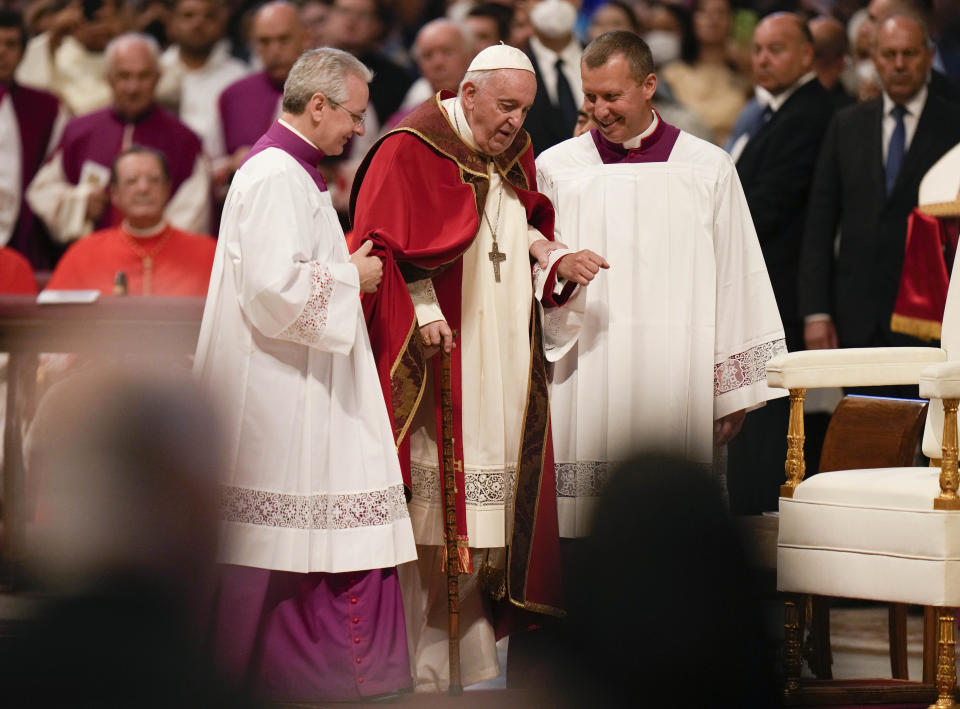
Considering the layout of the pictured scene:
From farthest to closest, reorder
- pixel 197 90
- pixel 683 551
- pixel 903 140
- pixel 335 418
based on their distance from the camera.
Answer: pixel 197 90
pixel 903 140
pixel 335 418
pixel 683 551

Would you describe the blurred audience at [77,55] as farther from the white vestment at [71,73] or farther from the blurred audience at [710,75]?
the blurred audience at [710,75]

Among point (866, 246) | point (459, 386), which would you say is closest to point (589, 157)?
point (459, 386)

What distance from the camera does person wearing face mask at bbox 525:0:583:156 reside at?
261 inches

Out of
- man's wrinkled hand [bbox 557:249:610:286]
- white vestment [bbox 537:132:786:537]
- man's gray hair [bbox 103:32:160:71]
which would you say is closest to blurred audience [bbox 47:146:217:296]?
man's gray hair [bbox 103:32:160:71]

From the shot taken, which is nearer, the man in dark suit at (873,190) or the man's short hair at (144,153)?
the man in dark suit at (873,190)

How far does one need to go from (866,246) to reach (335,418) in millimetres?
3074

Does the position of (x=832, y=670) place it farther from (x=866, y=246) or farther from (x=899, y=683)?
(x=866, y=246)

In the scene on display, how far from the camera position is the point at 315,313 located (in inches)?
158

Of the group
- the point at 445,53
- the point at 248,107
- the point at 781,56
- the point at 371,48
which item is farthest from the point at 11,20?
the point at 781,56

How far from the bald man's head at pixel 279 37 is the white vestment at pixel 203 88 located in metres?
0.41

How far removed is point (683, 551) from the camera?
184cm

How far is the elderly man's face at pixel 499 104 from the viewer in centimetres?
431

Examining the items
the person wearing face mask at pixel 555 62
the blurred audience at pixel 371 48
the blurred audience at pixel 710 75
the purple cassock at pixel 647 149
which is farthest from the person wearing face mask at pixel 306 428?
the blurred audience at pixel 710 75

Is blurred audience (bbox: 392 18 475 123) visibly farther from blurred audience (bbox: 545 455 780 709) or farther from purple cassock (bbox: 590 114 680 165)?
blurred audience (bbox: 545 455 780 709)
